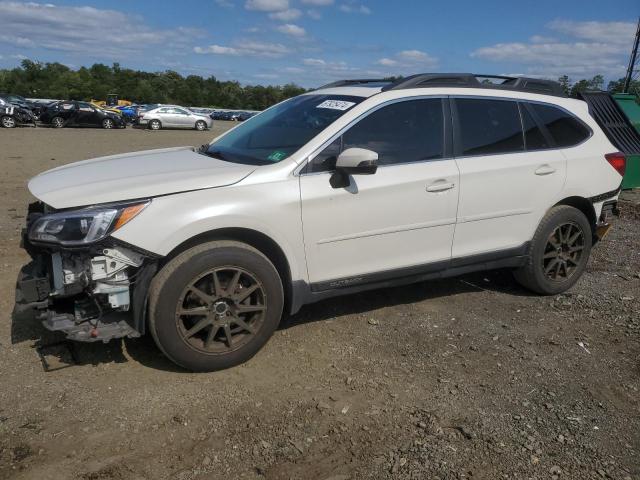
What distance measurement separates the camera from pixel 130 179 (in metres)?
3.41

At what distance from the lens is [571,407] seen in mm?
3334

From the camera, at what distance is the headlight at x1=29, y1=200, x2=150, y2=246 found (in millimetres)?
3127

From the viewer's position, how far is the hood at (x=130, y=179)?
3.23 m

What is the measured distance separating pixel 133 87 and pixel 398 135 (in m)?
81.5

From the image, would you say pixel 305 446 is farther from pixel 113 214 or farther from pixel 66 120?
pixel 66 120

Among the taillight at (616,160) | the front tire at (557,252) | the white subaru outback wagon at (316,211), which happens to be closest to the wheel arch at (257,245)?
the white subaru outback wagon at (316,211)

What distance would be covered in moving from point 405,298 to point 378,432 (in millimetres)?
2115

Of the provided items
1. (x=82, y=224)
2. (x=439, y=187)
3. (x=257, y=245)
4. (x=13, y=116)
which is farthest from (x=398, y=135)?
(x=13, y=116)

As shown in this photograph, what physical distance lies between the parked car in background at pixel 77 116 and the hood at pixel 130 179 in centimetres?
2862

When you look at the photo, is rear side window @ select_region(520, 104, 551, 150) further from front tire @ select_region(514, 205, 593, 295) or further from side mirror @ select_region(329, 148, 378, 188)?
side mirror @ select_region(329, 148, 378, 188)

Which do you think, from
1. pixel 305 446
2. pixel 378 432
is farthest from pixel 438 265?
pixel 305 446

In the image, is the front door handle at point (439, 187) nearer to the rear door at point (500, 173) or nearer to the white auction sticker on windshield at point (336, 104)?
the rear door at point (500, 173)

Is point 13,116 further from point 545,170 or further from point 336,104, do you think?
point 545,170

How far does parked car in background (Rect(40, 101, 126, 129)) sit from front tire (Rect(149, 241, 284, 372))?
29.8 meters
